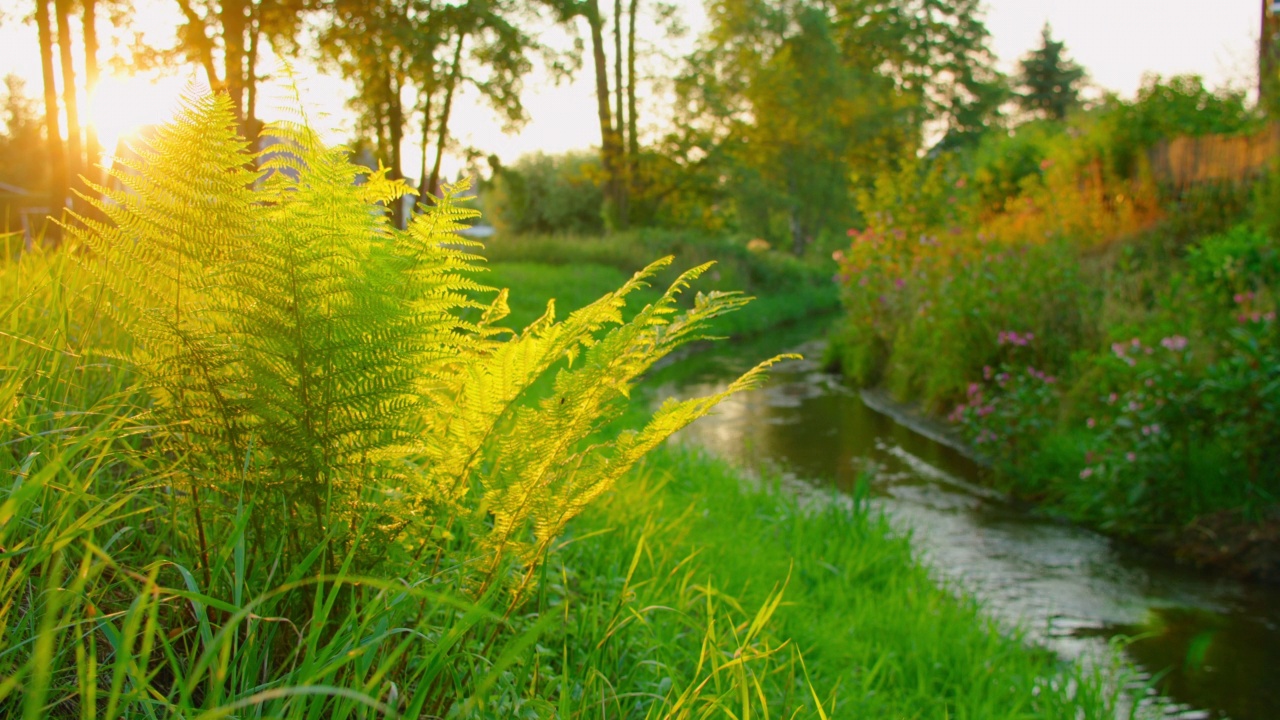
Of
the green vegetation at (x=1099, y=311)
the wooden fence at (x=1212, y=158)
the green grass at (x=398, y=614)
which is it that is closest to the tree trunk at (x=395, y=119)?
the green vegetation at (x=1099, y=311)

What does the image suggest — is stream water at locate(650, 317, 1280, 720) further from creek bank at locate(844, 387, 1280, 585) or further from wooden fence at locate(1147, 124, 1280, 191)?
wooden fence at locate(1147, 124, 1280, 191)

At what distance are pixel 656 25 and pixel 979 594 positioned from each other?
20933 mm

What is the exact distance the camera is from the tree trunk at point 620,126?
22.1m

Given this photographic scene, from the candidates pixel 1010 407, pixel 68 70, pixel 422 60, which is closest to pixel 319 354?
pixel 1010 407

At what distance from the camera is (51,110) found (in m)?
9.40

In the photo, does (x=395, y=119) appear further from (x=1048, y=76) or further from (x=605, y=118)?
(x=1048, y=76)

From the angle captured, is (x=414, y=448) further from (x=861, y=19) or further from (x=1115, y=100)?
(x=861, y=19)

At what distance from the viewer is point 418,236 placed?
1.40 m

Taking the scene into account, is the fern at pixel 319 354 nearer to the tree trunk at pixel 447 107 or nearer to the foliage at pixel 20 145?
the tree trunk at pixel 447 107

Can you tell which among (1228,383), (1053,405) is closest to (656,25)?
(1053,405)

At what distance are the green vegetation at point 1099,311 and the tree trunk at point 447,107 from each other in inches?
356

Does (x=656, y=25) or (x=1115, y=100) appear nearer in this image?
(x=1115, y=100)

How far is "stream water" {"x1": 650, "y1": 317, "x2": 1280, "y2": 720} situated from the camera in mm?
3805

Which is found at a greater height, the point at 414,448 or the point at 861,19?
the point at 861,19
